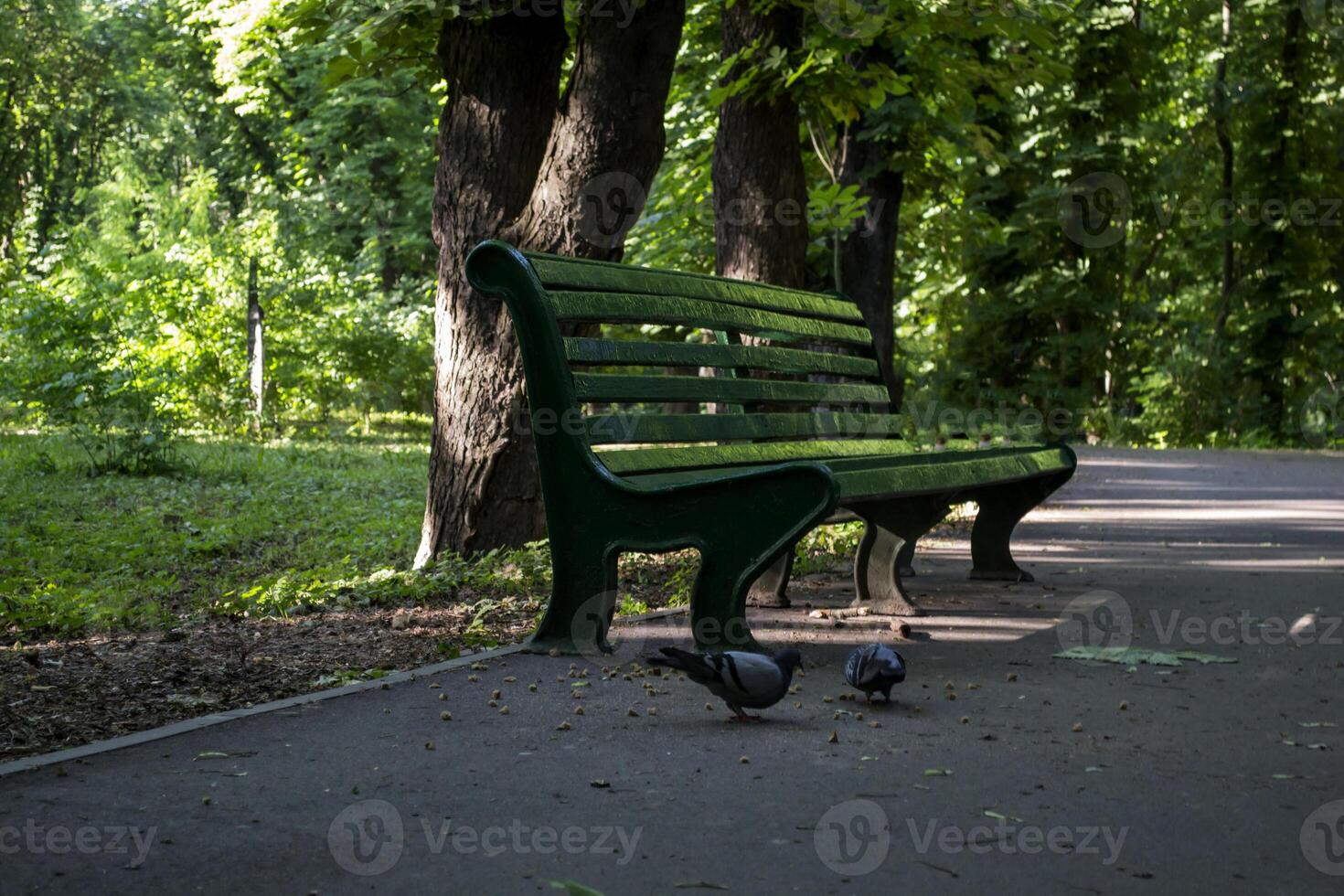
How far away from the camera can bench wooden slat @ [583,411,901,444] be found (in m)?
5.34

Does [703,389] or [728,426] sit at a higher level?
[703,389]

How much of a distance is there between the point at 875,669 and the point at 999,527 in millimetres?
3402

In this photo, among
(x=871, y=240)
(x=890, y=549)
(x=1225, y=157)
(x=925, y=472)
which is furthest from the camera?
(x=1225, y=157)

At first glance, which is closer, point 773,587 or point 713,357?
point 713,357

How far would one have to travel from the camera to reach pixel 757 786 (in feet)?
11.7

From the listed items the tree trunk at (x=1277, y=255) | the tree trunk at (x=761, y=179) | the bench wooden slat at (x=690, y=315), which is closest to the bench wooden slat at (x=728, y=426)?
the bench wooden slat at (x=690, y=315)

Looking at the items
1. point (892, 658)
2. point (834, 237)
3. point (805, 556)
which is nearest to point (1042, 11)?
point (834, 237)

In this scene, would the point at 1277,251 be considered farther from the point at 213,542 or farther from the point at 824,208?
the point at 213,542

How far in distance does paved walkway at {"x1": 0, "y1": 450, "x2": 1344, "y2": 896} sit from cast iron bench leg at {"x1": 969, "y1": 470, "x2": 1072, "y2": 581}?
163 centimetres

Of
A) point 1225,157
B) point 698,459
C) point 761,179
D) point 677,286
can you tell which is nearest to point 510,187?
point 677,286

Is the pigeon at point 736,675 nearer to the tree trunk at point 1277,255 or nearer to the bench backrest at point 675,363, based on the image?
the bench backrest at point 675,363

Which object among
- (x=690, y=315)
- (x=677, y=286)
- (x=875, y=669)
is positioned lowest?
(x=875, y=669)

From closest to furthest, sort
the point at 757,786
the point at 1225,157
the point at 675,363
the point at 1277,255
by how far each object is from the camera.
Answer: the point at 757,786, the point at 675,363, the point at 1277,255, the point at 1225,157

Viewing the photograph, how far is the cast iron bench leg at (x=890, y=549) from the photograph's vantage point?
5.98 metres
